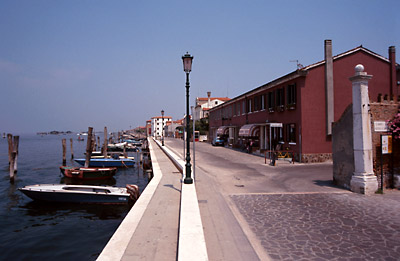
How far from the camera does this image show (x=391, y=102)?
34.9 feet

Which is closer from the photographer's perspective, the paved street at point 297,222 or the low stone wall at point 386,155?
the paved street at point 297,222

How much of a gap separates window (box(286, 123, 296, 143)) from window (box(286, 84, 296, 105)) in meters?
1.63

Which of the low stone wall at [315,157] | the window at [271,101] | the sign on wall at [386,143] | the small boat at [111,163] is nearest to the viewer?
the sign on wall at [386,143]

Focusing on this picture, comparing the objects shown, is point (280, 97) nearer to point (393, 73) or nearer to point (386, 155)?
point (393, 73)

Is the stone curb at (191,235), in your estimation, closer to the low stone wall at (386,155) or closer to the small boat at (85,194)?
the small boat at (85,194)

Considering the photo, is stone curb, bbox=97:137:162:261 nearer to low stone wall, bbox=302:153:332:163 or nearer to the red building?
low stone wall, bbox=302:153:332:163

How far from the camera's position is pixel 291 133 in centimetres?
2047

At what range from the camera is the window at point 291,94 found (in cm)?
1986

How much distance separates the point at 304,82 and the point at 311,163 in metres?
5.44

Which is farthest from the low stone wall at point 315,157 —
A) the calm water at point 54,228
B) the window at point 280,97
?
the calm water at point 54,228

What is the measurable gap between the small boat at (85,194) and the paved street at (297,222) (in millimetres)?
4633

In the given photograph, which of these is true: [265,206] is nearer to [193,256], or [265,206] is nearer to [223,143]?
[193,256]

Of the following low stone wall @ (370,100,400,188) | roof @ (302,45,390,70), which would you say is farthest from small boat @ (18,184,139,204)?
roof @ (302,45,390,70)

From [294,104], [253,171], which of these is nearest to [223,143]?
[294,104]
